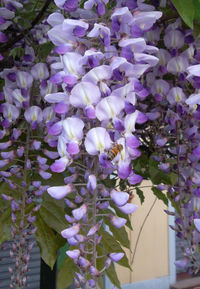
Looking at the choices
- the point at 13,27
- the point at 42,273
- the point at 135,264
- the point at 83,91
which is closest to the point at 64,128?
the point at 83,91

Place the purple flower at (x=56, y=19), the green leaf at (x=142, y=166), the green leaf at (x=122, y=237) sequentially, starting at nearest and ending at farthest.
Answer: the purple flower at (x=56, y=19), the green leaf at (x=122, y=237), the green leaf at (x=142, y=166)

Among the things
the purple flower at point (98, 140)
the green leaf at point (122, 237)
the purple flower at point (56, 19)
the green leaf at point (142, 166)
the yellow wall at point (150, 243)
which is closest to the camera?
the purple flower at point (98, 140)

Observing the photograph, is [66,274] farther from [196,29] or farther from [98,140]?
[196,29]

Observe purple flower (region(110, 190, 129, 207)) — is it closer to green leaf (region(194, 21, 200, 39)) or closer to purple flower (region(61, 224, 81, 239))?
purple flower (region(61, 224, 81, 239))

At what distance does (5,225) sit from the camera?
68 centimetres

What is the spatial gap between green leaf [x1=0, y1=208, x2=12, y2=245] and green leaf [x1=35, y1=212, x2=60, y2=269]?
0.17ft

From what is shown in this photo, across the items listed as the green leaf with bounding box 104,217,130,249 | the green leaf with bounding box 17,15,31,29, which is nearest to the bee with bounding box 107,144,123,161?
the green leaf with bounding box 104,217,130,249

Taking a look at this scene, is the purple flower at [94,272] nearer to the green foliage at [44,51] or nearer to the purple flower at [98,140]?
the purple flower at [98,140]

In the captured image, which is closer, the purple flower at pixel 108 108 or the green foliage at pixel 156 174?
the purple flower at pixel 108 108

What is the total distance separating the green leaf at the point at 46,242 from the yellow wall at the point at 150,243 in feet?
15.4

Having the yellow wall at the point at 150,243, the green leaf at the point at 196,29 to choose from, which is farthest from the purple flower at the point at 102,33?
the yellow wall at the point at 150,243

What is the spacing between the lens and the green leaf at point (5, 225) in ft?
2.20

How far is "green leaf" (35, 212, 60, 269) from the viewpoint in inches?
26.9

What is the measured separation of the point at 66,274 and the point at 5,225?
0.13 m
